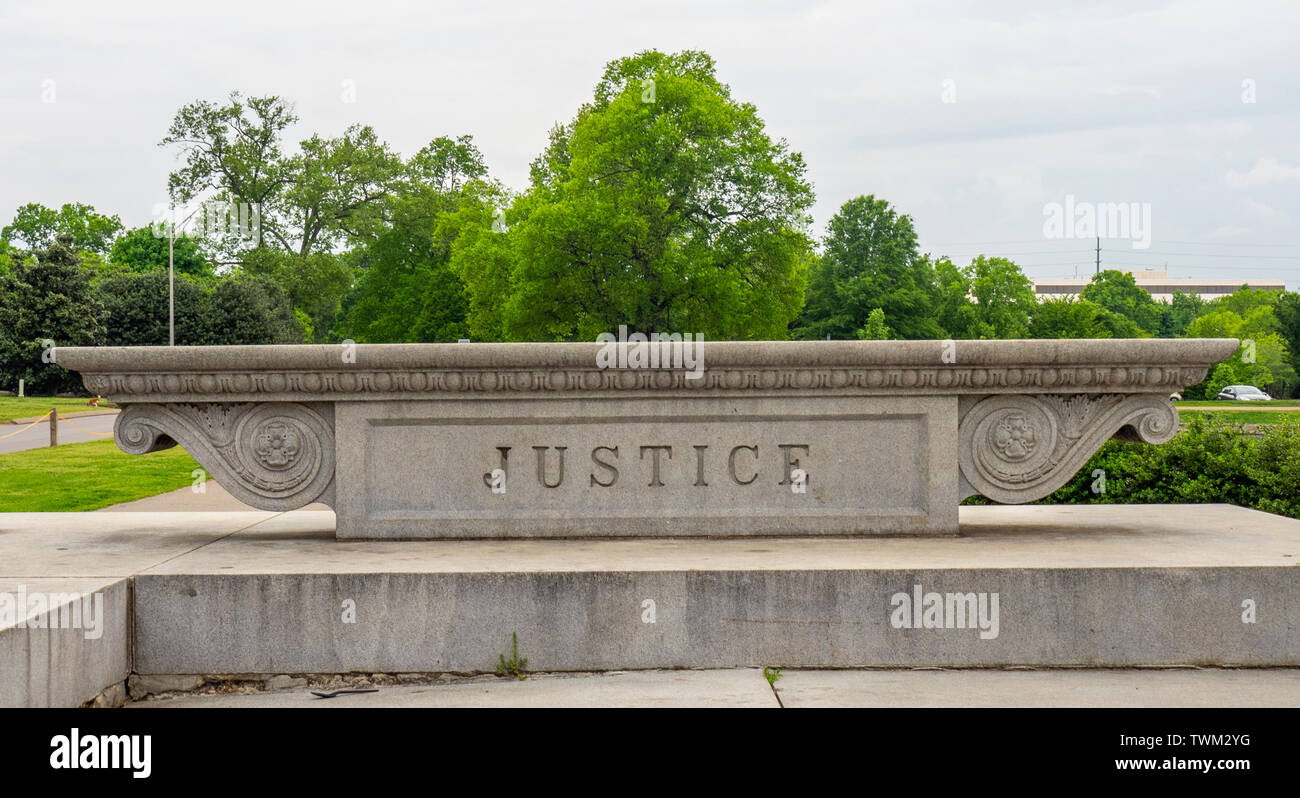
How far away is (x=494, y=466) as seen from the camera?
567 cm

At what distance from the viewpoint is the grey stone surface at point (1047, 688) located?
4.13m

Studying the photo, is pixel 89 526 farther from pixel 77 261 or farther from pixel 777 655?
pixel 77 261

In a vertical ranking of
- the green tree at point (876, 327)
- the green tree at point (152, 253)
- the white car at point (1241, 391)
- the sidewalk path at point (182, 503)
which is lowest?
the sidewalk path at point (182, 503)

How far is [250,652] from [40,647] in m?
1.00

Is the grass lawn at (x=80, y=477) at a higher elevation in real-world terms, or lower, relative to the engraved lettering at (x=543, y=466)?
lower

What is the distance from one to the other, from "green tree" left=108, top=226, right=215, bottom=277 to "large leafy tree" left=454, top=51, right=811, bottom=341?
3777cm

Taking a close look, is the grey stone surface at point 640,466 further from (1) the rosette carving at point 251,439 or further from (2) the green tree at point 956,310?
(2) the green tree at point 956,310

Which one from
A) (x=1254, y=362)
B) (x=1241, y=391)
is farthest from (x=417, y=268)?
(x=1241, y=391)

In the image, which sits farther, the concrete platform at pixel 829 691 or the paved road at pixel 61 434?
the paved road at pixel 61 434

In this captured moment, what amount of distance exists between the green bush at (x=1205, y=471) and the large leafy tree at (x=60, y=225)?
8825 centimetres

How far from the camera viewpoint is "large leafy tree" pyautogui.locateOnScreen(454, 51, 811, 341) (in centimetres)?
3088

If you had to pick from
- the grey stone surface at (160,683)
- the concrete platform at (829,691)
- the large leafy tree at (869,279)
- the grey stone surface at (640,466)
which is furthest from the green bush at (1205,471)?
the large leafy tree at (869,279)

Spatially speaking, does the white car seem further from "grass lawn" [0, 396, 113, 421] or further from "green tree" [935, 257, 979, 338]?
"grass lawn" [0, 396, 113, 421]

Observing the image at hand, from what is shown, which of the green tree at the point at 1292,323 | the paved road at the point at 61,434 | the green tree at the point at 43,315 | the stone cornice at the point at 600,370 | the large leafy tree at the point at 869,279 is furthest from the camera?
the large leafy tree at the point at 869,279
